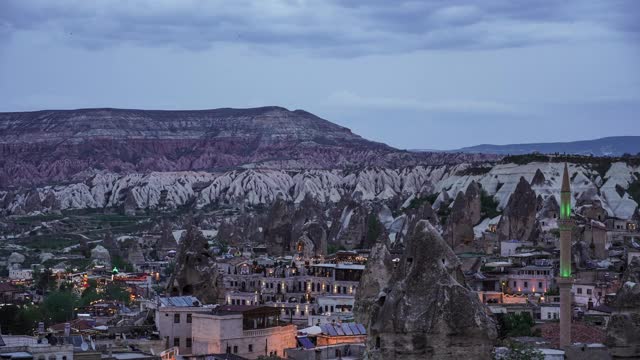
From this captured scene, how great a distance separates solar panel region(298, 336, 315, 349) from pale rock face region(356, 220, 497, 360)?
25242 millimetres

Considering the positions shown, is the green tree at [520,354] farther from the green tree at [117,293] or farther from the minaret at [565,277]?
the green tree at [117,293]

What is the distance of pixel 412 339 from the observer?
38.5 metres

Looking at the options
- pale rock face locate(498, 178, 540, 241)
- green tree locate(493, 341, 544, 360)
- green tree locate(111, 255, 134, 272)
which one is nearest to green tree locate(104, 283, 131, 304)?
green tree locate(111, 255, 134, 272)

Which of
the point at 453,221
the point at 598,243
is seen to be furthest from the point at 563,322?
the point at 453,221

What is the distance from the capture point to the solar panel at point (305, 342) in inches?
2569

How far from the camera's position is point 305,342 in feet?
219

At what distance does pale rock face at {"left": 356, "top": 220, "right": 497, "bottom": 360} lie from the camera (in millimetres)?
38375

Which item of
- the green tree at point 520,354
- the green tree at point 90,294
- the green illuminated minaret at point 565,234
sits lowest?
the green tree at point 90,294

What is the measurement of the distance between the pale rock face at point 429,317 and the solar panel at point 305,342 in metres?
25.2

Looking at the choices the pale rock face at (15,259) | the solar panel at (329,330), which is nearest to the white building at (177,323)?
the solar panel at (329,330)

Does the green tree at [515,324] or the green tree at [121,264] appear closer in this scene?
the green tree at [515,324]

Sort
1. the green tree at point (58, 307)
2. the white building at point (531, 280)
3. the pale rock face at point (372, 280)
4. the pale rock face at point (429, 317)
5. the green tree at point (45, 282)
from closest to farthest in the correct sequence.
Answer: the pale rock face at point (429, 317) < the pale rock face at point (372, 280) < the green tree at point (58, 307) < the white building at point (531, 280) < the green tree at point (45, 282)

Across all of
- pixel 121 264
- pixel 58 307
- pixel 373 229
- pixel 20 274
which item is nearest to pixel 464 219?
pixel 373 229

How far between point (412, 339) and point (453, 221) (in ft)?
361
